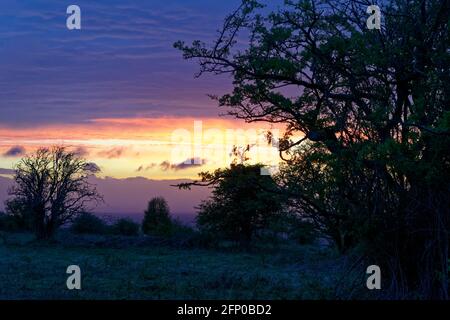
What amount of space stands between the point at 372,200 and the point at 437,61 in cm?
331

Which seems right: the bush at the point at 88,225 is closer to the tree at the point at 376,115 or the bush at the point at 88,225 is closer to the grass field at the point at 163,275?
the grass field at the point at 163,275

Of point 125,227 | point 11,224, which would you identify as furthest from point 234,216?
point 11,224

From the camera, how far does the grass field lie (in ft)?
51.4

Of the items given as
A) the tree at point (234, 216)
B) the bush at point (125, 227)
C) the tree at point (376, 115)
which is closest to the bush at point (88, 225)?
the bush at point (125, 227)

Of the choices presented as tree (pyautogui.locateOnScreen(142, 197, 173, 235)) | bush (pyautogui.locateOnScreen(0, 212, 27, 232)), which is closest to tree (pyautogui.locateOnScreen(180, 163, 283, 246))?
tree (pyautogui.locateOnScreen(142, 197, 173, 235))

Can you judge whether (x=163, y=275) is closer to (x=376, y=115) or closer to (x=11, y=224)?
(x=376, y=115)

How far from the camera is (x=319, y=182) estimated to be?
15.2 metres

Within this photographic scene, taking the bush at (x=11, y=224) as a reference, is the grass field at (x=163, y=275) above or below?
below

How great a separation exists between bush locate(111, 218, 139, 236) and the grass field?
58.4 feet

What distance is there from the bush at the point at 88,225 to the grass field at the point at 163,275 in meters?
16.2

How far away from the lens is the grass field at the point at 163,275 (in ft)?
51.4

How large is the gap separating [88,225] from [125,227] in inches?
114
